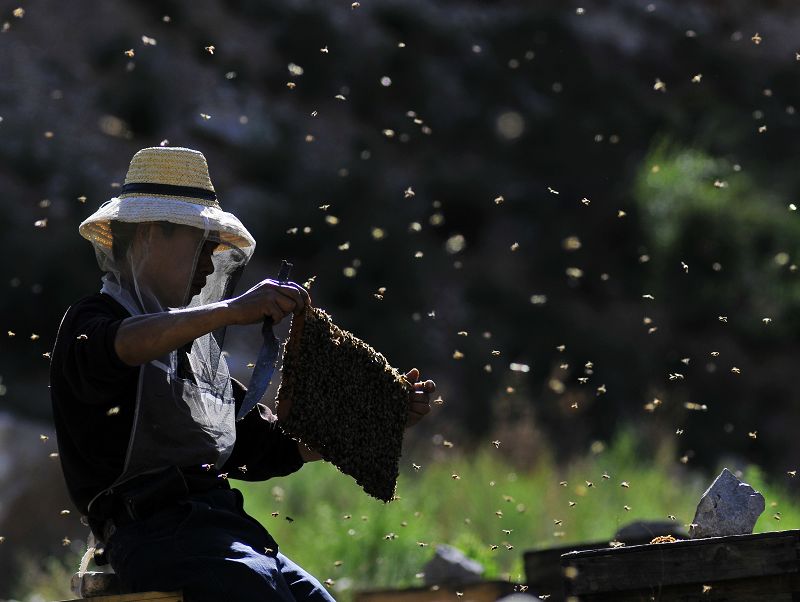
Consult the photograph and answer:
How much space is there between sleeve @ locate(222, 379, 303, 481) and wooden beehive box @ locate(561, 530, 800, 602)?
105cm

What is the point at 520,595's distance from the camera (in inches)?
192

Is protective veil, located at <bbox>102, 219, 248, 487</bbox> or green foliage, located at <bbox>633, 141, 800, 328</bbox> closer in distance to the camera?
protective veil, located at <bbox>102, 219, 248, 487</bbox>

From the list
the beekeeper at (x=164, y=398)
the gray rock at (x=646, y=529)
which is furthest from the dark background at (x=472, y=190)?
the beekeeper at (x=164, y=398)

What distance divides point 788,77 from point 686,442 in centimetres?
1063

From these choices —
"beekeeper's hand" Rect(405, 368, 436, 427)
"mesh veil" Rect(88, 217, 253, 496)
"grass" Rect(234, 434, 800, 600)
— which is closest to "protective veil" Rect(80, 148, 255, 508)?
"mesh veil" Rect(88, 217, 253, 496)

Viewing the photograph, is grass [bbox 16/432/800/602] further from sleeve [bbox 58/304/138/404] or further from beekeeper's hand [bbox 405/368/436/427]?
sleeve [bbox 58/304/138/404]

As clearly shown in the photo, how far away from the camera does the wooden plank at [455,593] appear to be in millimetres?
5184

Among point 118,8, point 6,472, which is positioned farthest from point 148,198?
point 118,8

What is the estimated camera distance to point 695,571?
3.44 metres

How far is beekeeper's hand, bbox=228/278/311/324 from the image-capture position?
128 inches

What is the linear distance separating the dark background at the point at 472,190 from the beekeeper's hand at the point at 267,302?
8.07 m

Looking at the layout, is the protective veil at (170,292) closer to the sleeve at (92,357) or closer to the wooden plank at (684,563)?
the sleeve at (92,357)

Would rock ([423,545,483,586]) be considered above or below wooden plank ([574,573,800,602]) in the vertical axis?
above

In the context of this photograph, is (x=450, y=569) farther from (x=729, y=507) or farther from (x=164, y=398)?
(x=164, y=398)
